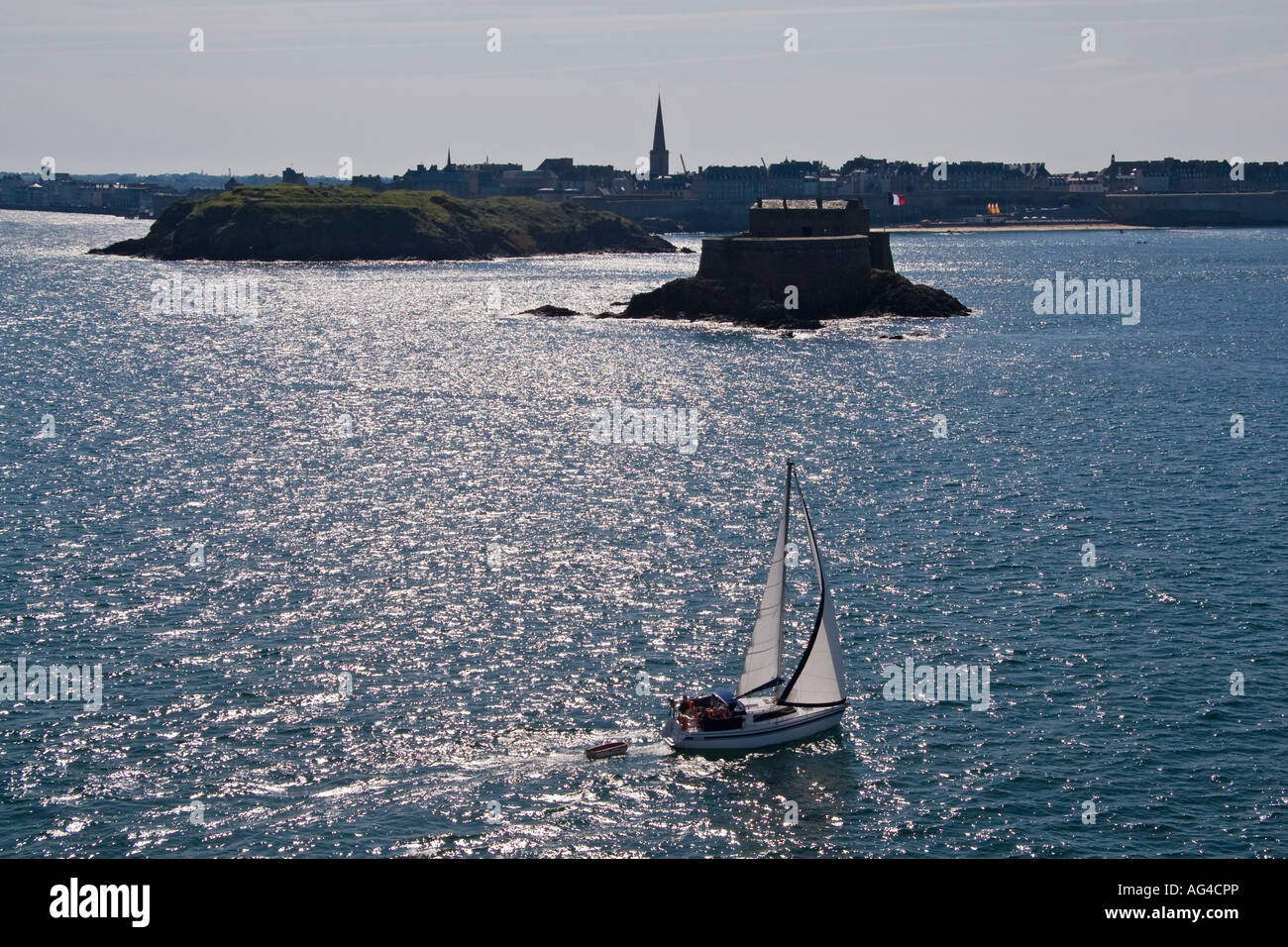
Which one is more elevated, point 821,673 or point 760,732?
point 821,673

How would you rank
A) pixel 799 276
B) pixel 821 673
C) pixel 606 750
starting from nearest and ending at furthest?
pixel 606 750
pixel 821 673
pixel 799 276

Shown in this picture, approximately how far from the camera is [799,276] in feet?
390

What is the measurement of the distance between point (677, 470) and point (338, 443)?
60.9ft

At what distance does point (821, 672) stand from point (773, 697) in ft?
4.73

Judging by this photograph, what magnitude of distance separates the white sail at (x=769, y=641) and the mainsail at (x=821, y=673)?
1.81ft

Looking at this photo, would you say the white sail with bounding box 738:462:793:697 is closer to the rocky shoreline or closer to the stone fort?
the rocky shoreline

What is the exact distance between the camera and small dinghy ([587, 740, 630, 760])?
3169 centimetres

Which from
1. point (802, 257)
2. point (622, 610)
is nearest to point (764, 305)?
point (802, 257)

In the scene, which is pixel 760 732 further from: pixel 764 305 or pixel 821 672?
pixel 764 305

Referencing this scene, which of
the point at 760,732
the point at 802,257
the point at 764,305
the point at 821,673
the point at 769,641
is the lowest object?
the point at 760,732
